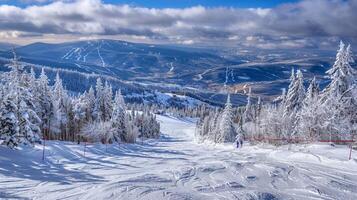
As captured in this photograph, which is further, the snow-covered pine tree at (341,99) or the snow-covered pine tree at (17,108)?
the snow-covered pine tree at (341,99)

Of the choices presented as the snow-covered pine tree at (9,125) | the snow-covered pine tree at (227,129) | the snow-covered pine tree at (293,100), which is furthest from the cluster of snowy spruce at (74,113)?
the snow-covered pine tree at (293,100)

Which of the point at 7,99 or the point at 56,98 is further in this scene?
the point at 56,98

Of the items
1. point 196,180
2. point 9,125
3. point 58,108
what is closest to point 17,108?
point 9,125

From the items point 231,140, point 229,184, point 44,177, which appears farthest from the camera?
point 231,140

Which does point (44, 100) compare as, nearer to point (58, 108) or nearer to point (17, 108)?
point (58, 108)

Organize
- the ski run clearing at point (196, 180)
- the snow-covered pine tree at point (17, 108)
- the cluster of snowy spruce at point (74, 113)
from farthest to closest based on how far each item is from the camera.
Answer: the cluster of snowy spruce at point (74, 113)
the snow-covered pine tree at point (17, 108)
the ski run clearing at point (196, 180)

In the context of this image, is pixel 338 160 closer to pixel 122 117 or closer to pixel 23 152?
pixel 23 152

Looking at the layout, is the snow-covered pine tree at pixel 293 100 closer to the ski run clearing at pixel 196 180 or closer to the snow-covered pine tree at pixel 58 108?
the ski run clearing at pixel 196 180

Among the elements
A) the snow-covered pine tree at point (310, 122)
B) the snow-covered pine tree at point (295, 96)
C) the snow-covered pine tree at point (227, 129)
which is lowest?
the snow-covered pine tree at point (227, 129)

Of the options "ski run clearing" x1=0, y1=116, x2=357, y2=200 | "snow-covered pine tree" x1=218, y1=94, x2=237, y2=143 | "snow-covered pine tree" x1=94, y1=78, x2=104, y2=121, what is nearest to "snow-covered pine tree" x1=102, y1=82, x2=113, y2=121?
"snow-covered pine tree" x1=94, y1=78, x2=104, y2=121

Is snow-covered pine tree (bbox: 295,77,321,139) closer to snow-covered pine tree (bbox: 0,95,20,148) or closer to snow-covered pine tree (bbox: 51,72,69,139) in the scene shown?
snow-covered pine tree (bbox: 0,95,20,148)

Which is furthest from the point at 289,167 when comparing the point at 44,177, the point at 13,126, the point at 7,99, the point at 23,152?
the point at 7,99
